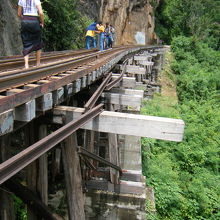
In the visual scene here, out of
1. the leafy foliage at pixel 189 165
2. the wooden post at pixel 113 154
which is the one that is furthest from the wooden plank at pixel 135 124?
the leafy foliage at pixel 189 165

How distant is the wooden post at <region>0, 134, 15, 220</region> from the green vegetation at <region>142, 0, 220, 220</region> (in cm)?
356

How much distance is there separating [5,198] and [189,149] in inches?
327

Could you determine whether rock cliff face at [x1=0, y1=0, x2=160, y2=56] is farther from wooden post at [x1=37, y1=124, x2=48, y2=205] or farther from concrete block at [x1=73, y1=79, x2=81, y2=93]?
wooden post at [x1=37, y1=124, x2=48, y2=205]

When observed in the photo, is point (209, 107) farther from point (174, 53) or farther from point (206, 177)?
point (174, 53)

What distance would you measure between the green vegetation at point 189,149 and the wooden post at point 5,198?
356cm

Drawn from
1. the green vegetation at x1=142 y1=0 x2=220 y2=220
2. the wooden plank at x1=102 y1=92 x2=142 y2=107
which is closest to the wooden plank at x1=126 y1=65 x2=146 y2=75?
the green vegetation at x1=142 y1=0 x2=220 y2=220

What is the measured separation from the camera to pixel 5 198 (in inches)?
107

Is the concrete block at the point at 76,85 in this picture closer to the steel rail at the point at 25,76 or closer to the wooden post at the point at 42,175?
the steel rail at the point at 25,76

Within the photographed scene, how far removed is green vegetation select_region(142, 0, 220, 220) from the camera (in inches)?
277

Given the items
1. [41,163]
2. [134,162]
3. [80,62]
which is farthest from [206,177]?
[41,163]

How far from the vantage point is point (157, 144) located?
950 centimetres

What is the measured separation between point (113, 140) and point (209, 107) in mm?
11777

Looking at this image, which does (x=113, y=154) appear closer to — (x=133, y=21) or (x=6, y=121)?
(x=6, y=121)

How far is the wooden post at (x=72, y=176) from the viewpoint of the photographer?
2988 millimetres
